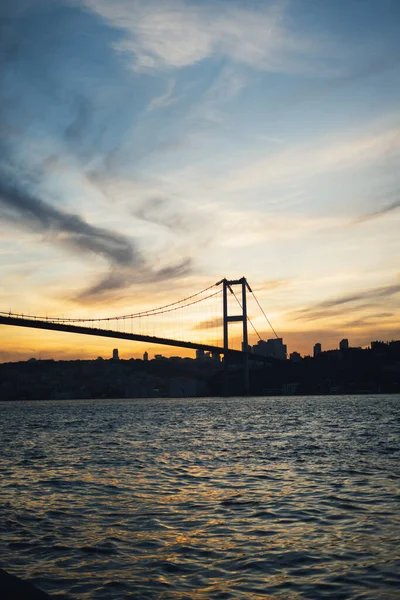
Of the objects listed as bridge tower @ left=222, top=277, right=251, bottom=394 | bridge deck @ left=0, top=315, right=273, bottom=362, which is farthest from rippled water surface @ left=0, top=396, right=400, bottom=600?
bridge tower @ left=222, top=277, right=251, bottom=394

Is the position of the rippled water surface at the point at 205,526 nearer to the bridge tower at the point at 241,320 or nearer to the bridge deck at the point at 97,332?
the bridge deck at the point at 97,332

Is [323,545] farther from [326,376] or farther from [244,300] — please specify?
[326,376]

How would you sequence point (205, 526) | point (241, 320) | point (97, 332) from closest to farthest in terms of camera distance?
point (205, 526) → point (97, 332) → point (241, 320)

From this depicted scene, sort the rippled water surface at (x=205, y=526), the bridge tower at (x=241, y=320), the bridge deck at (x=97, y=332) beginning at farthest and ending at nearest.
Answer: the bridge tower at (x=241, y=320) < the bridge deck at (x=97, y=332) < the rippled water surface at (x=205, y=526)

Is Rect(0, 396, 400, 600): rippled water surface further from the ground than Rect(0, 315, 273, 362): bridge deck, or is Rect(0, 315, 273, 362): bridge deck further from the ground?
Rect(0, 315, 273, 362): bridge deck

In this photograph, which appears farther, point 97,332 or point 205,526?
point 97,332

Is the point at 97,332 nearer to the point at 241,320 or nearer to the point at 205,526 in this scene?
the point at 241,320

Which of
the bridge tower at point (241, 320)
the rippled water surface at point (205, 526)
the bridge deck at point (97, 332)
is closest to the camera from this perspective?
the rippled water surface at point (205, 526)

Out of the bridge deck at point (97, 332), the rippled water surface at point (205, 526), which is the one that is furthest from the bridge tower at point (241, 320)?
the rippled water surface at point (205, 526)

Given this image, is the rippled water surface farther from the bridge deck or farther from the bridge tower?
the bridge tower

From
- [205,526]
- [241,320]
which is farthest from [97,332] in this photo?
[205,526]

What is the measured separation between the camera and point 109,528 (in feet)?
35.0

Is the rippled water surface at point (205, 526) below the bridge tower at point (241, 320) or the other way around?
below

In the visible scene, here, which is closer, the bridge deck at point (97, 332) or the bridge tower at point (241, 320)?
the bridge deck at point (97, 332)
